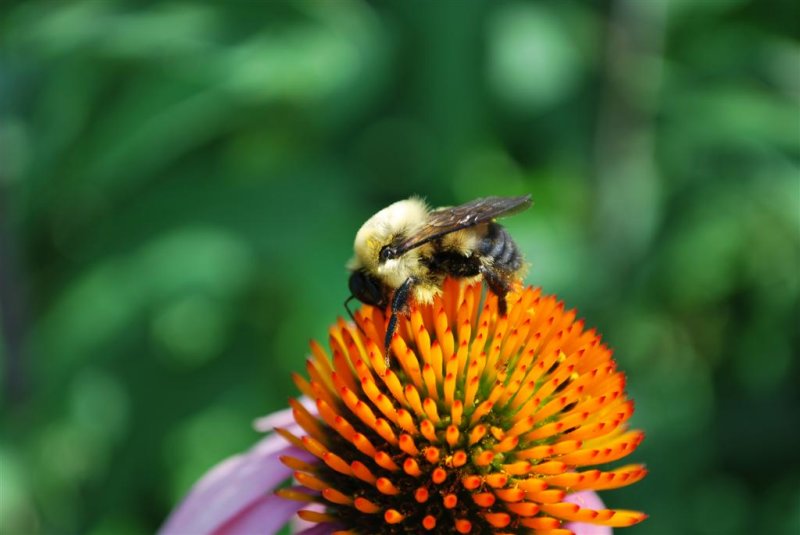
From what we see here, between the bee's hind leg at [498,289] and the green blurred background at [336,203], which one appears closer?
the bee's hind leg at [498,289]

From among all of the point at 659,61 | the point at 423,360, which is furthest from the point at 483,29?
the point at 423,360

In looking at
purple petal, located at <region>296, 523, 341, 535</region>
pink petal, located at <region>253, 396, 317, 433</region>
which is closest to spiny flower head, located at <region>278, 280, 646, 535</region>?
purple petal, located at <region>296, 523, 341, 535</region>

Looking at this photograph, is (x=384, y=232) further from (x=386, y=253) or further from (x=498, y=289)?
(x=498, y=289)

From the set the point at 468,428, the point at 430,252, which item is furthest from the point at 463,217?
the point at 468,428

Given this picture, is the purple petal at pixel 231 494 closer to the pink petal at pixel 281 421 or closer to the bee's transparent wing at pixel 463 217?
the pink petal at pixel 281 421

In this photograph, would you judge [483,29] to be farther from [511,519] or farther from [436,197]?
[511,519]

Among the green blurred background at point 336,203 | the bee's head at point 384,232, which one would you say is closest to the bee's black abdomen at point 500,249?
the bee's head at point 384,232
